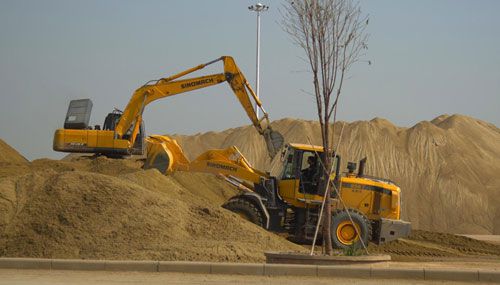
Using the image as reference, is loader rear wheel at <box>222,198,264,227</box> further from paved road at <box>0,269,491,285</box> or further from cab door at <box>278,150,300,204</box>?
paved road at <box>0,269,491,285</box>

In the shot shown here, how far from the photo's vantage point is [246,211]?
23.2 meters

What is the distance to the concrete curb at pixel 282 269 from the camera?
14.8m

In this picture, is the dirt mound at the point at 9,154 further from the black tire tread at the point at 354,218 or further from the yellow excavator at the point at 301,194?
the black tire tread at the point at 354,218

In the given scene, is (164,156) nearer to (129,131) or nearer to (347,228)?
(129,131)

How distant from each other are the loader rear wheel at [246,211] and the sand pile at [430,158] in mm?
28178

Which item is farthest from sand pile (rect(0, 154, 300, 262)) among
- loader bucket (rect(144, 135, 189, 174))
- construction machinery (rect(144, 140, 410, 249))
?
loader bucket (rect(144, 135, 189, 174))

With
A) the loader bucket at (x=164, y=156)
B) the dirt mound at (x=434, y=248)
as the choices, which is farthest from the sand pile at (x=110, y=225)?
the loader bucket at (x=164, y=156)

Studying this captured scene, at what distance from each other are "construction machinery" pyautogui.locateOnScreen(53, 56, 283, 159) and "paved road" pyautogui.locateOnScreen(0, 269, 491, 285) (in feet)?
50.1

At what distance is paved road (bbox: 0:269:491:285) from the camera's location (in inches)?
540

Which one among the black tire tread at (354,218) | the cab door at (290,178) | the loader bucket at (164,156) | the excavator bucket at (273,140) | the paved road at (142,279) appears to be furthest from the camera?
the loader bucket at (164,156)

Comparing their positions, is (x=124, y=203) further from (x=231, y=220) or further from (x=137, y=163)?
(x=137, y=163)

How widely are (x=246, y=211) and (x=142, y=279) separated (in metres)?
9.25

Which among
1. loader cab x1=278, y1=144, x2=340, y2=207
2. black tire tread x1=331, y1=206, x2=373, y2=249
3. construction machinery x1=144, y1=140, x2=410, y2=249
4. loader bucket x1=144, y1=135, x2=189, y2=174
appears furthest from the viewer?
loader bucket x1=144, y1=135, x2=189, y2=174

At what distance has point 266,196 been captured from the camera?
24.1 meters
